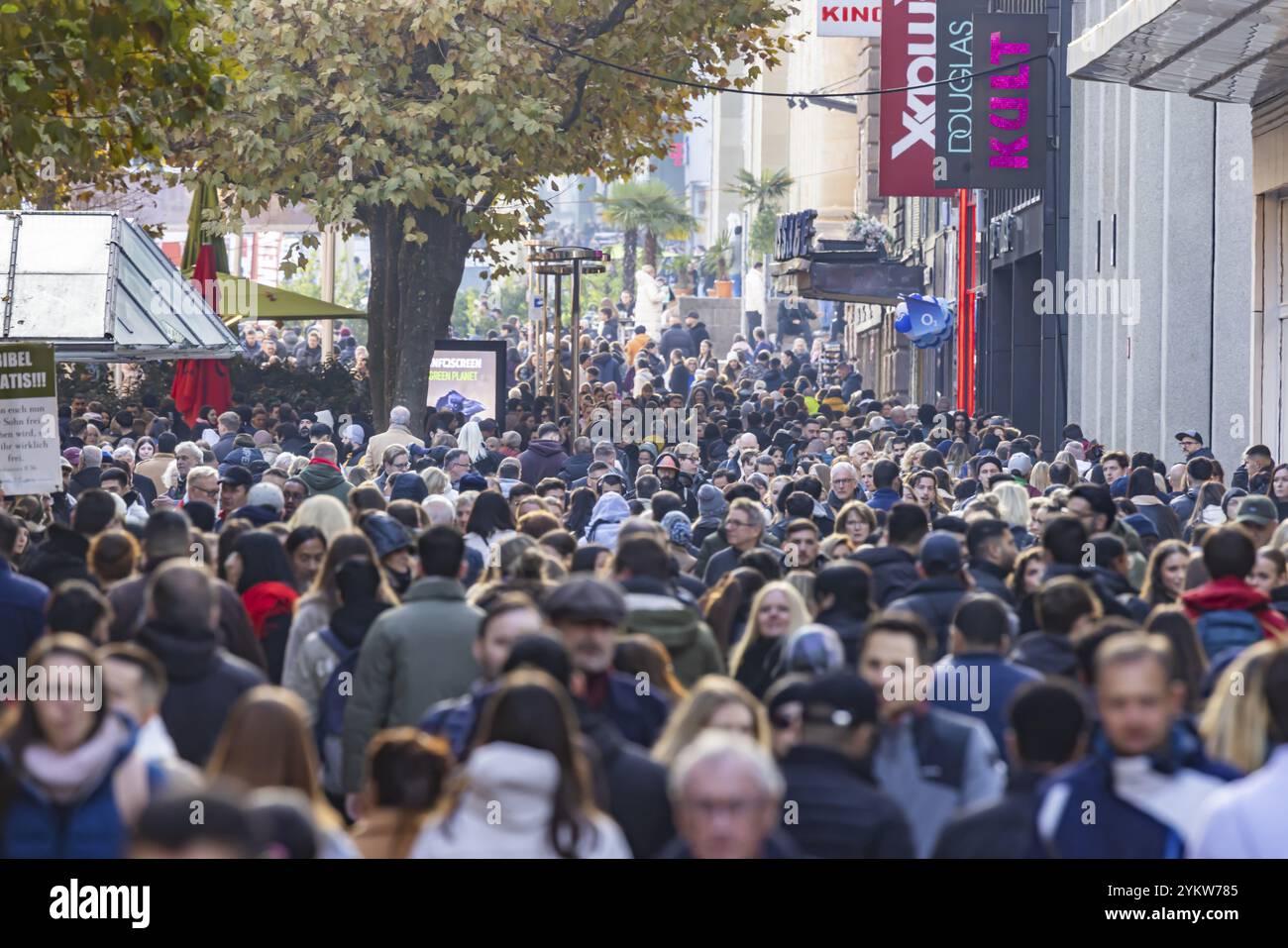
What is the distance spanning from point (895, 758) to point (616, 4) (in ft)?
70.0

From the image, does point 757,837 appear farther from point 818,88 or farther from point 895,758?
point 818,88

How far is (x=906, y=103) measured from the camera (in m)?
31.3

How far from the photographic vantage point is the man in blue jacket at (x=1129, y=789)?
20.4 feet

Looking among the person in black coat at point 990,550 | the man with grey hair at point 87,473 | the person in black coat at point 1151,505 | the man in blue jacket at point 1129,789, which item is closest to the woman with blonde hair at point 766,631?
the person in black coat at point 990,550

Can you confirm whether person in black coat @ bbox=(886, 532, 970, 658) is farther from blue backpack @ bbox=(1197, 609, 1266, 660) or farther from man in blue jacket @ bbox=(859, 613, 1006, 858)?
man in blue jacket @ bbox=(859, 613, 1006, 858)

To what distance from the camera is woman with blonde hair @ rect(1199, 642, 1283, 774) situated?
6.61 m

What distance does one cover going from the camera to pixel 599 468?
60.7 feet

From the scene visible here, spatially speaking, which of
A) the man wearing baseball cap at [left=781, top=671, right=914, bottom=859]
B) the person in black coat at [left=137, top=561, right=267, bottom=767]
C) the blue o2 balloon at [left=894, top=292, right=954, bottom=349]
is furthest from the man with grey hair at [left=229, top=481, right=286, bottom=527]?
the blue o2 balloon at [left=894, top=292, right=954, bottom=349]

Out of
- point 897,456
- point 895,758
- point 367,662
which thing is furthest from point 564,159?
point 895,758

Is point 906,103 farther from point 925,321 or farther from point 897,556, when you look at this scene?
point 897,556

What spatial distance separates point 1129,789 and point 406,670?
3251 millimetres

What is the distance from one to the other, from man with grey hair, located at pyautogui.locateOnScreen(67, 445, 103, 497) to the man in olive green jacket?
8.63 metres

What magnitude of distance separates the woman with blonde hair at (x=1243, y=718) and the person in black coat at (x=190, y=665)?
3090mm
